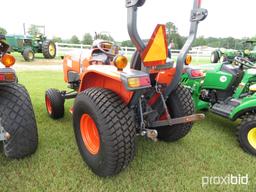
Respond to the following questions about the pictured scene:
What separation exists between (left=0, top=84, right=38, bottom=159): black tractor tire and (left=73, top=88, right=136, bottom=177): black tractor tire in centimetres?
63

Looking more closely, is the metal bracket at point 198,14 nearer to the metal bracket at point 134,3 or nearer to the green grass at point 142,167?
the metal bracket at point 134,3

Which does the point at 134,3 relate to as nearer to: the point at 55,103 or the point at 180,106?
the point at 180,106

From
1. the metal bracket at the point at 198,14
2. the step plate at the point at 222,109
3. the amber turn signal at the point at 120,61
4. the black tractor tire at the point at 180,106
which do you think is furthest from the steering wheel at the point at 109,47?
the step plate at the point at 222,109

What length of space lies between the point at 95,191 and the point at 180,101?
128 cm

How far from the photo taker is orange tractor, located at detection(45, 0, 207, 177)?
1974 millimetres

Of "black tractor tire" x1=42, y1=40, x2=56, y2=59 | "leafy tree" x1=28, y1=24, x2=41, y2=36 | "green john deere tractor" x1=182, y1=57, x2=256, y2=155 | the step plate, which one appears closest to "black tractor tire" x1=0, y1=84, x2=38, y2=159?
"green john deere tractor" x1=182, y1=57, x2=256, y2=155

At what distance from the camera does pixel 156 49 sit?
1.99 meters

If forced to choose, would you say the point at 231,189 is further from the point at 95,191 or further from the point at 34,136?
the point at 34,136

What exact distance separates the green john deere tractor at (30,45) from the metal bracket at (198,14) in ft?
37.8

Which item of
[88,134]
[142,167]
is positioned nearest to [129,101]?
Answer: [88,134]

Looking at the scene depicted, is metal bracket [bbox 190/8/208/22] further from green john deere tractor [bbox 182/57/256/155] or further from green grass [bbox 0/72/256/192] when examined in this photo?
green grass [bbox 0/72/256/192]

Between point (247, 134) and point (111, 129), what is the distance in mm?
1851

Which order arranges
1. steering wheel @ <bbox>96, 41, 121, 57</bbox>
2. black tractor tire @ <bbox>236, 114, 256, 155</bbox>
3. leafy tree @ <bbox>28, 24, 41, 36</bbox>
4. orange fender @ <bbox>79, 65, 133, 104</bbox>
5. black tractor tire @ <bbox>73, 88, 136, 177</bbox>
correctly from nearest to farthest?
1. black tractor tire @ <bbox>73, 88, 136, 177</bbox>
2. orange fender @ <bbox>79, 65, 133, 104</bbox>
3. black tractor tire @ <bbox>236, 114, 256, 155</bbox>
4. steering wheel @ <bbox>96, 41, 121, 57</bbox>
5. leafy tree @ <bbox>28, 24, 41, 36</bbox>

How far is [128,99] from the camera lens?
2125 millimetres
